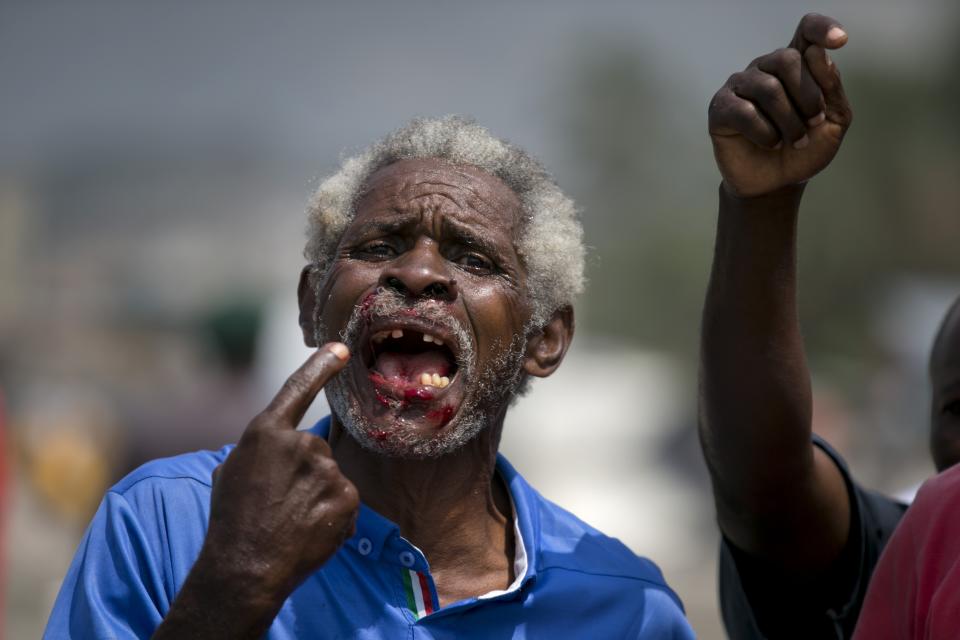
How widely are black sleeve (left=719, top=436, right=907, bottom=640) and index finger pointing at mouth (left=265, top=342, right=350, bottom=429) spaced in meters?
1.31

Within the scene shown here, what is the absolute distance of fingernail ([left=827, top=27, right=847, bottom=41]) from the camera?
98.1 inches

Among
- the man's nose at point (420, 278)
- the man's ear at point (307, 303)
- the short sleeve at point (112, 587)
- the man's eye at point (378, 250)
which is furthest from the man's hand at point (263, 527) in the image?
the man's ear at point (307, 303)

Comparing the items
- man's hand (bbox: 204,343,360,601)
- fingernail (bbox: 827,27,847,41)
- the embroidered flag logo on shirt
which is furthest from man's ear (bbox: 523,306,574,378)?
Answer: fingernail (bbox: 827,27,847,41)

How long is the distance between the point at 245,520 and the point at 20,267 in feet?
184

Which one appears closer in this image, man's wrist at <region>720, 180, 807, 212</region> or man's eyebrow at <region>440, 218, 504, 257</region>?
man's wrist at <region>720, 180, 807, 212</region>

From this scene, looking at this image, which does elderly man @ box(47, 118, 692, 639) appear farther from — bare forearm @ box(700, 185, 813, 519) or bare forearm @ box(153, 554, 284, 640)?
bare forearm @ box(700, 185, 813, 519)

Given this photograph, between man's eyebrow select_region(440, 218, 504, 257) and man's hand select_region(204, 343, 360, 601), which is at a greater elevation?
man's eyebrow select_region(440, 218, 504, 257)

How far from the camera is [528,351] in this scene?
3.21 metres

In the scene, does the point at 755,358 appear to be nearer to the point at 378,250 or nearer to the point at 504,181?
the point at 504,181

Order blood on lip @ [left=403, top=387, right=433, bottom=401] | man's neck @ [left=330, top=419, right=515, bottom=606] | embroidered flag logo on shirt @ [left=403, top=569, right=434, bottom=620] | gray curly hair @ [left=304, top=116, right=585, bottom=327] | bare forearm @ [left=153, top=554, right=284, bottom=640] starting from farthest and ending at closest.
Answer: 1. gray curly hair @ [left=304, top=116, right=585, bottom=327]
2. man's neck @ [left=330, top=419, right=515, bottom=606]
3. blood on lip @ [left=403, top=387, right=433, bottom=401]
4. embroidered flag logo on shirt @ [left=403, top=569, right=434, bottom=620]
5. bare forearm @ [left=153, top=554, right=284, bottom=640]

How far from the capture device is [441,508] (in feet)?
9.84

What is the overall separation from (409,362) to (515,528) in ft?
1.58

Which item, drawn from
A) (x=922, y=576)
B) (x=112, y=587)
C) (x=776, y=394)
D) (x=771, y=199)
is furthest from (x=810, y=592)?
(x=112, y=587)

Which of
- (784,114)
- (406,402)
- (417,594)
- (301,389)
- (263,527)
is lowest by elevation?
(417,594)
